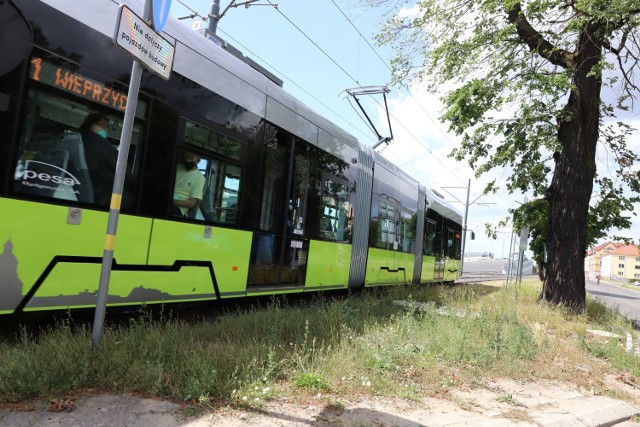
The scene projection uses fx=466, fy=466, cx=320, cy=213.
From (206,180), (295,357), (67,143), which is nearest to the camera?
(67,143)

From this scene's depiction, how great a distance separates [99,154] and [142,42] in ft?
4.58

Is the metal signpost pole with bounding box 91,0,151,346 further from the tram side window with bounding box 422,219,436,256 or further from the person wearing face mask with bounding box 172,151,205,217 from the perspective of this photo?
the tram side window with bounding box 422,219,436,256

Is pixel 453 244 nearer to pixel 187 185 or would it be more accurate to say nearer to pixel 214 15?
pixel 214 15

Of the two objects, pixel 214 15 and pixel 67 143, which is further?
pixel 214 15

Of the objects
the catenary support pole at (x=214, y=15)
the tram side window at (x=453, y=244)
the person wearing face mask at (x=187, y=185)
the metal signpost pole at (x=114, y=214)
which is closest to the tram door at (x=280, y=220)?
the person wearing face mask at (x=187, y=185)

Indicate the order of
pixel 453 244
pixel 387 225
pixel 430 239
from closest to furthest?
pixel 387 225
pixel 430 239
pixel 453 244

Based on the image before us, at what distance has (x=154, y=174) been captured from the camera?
4.97 metres

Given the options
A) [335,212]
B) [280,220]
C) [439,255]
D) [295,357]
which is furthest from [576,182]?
[295,357]

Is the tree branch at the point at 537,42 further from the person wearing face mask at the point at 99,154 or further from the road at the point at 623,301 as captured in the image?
the person wearing face mask at the point at 99,154

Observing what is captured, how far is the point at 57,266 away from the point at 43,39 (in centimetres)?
196

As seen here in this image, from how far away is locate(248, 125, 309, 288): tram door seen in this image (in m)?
6.82

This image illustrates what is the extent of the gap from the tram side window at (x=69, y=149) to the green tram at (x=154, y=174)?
0.01 meters

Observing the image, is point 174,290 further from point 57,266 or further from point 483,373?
point 483,373

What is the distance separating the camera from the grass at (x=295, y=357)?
3.33 metres
